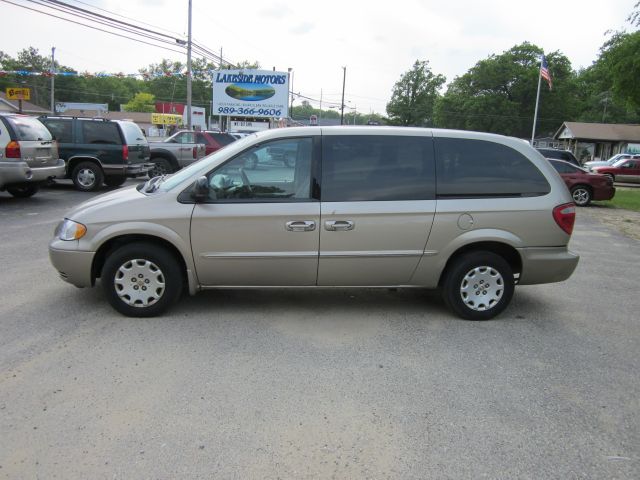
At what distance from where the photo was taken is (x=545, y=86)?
64438 mm

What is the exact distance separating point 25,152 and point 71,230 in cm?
692

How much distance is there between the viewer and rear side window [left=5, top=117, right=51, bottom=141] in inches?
407

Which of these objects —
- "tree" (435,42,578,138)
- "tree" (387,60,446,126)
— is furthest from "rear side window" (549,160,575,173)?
"tree" (387,60,446,126)

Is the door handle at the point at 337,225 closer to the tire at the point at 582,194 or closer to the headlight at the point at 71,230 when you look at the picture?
the headlight at the point at 71,230

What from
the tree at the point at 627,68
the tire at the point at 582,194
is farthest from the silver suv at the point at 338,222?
the tree at the point at 627,68

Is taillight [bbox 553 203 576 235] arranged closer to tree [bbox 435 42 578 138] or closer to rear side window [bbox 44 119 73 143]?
rear side window [bbox 44 119 73 143]

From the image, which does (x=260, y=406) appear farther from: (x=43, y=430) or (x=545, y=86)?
(x=545, y=86)

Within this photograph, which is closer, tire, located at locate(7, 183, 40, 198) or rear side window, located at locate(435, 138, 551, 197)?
rear side window, located at locate(435, 138, 551, 197)

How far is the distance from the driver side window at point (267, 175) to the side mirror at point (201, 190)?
50 millimetres

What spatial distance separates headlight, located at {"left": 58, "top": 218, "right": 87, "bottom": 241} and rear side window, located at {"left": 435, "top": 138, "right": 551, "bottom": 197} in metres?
3.33

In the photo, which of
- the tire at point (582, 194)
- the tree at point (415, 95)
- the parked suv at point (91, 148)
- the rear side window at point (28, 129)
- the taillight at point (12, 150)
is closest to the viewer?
the taillight at point (12, 150)

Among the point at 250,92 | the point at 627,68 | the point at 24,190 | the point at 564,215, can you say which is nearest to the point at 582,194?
the point at 627,68

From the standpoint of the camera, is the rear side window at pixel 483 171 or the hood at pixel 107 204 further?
the rear side window at pixel 483 171

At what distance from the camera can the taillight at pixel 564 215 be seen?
4.97 metres
